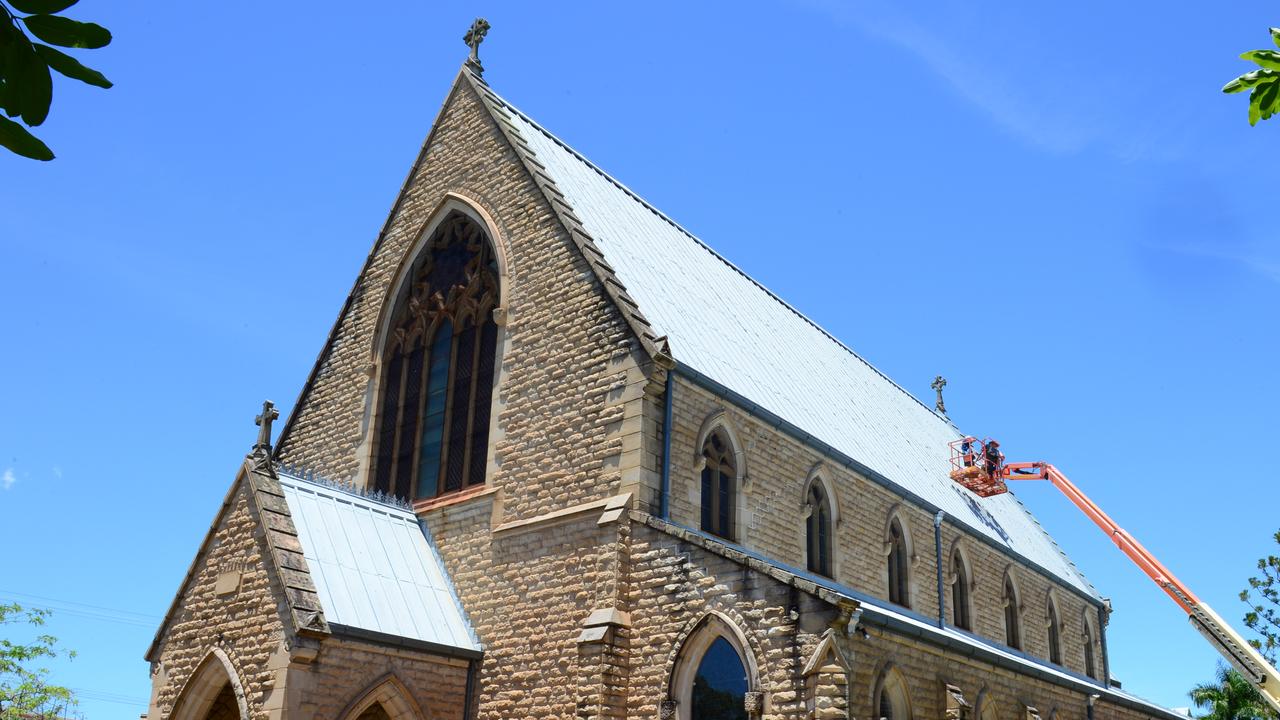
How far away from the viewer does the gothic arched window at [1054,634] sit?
29.6 m

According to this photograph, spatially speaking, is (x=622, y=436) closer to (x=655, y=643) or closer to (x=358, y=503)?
(x=655, y=643)

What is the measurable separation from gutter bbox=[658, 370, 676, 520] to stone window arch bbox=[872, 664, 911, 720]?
3785 mm

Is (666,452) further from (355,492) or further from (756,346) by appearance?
(756,346)

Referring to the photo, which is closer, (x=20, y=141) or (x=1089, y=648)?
(x=20, y=141)

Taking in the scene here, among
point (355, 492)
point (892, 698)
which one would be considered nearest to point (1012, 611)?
point (892, 698)

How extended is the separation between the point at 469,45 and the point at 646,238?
17.9 ft

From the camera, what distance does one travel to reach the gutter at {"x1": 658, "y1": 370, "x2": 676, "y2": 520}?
55.9 feet

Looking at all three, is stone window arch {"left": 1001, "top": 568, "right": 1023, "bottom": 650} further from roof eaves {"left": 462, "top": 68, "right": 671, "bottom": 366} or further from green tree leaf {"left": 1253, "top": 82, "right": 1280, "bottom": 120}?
green tree leaf {"left": 1253, "top": 82, "right": 1280, "bottom": 120}

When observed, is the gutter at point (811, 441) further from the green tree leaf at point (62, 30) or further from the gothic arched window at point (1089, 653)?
the green tree leaf at point (62, 30)

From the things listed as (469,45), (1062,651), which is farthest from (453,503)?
(1062,651)

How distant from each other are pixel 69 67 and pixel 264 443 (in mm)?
15689

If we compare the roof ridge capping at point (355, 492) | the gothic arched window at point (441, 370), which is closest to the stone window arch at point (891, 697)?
the gothic arched window at point (441, 370)

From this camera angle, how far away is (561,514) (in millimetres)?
17484

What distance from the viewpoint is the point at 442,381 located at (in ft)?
69.9
